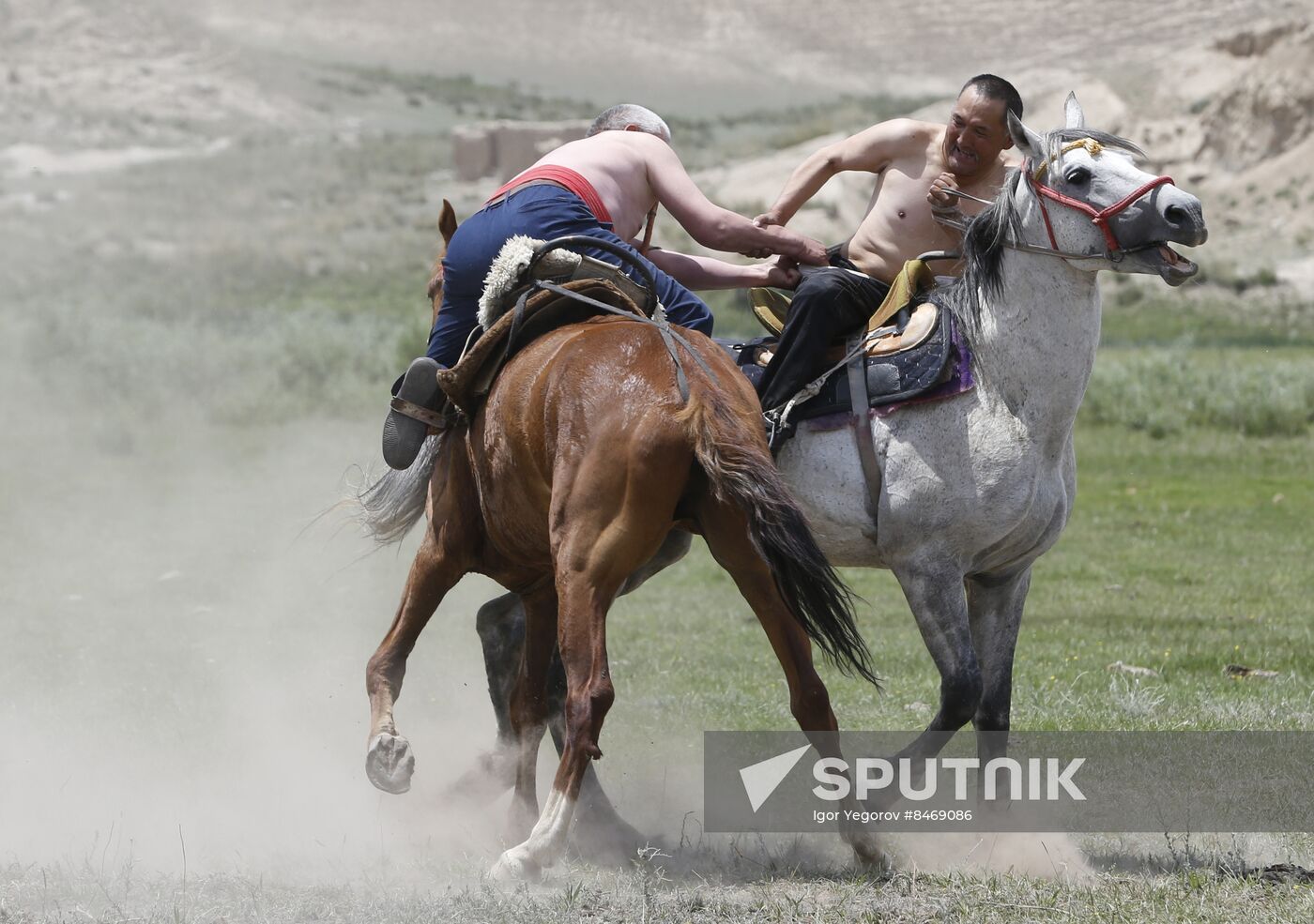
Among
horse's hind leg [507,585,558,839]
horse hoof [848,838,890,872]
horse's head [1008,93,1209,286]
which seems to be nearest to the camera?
horse's head [1008,93,1209,286]

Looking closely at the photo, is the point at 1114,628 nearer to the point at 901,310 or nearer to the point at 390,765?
the point at 901,310

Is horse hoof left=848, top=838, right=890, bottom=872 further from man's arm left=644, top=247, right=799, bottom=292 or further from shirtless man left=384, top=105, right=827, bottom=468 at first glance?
man's arm left=644, top=247, right=799, bottom=292

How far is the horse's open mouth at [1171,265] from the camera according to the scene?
5.21m

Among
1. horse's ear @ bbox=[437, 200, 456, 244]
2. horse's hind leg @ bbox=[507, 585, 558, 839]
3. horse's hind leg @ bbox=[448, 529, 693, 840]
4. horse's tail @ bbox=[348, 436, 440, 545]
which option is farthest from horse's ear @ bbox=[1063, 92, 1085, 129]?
horse's tail @ bbox=[348, 436, 440, 545]

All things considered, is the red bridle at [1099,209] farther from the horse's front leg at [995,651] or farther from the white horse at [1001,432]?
the horse's front leg at [995,651]

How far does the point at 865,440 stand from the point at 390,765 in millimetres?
1905

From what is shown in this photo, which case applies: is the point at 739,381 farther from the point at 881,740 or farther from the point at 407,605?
the point at 881,740

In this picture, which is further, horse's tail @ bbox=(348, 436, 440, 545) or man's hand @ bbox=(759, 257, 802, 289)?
horse's tail @ bbox=(348, 436, 440, 545)

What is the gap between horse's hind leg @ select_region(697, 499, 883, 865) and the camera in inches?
206

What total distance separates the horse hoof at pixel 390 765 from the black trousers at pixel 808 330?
172 centimetres

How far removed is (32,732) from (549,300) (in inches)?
146

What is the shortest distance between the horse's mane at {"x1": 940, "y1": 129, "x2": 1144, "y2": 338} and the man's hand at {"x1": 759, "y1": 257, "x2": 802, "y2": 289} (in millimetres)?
627

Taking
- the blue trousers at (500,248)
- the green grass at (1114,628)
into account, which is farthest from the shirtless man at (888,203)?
the green grass at (1114,628)

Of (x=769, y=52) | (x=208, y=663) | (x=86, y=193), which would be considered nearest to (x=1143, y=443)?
(x=208, y=663)
